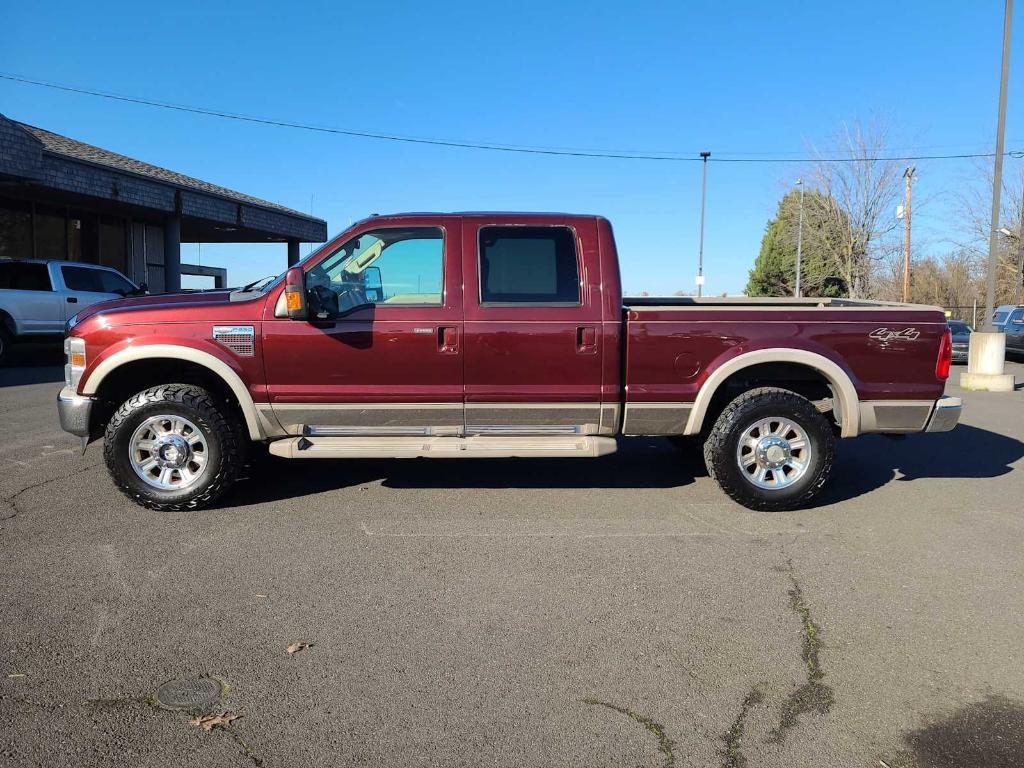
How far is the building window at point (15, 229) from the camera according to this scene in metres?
18.0

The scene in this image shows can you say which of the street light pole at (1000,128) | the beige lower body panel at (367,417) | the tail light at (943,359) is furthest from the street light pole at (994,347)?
the beige lower body panel at (367,417)

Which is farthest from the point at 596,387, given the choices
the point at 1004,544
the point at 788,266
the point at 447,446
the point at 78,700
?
the point at 788,266

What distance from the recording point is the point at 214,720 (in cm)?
281

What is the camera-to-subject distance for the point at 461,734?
2.75m

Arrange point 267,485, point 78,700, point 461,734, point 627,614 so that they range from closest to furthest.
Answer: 1. point 461,734
2. point 78,700
3. point 627,614
4. point 267,485

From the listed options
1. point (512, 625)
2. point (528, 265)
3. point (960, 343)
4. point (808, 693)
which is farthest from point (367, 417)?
point (960, 343)

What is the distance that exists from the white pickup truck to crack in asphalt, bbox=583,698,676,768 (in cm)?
1303

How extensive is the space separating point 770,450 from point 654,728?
313cm

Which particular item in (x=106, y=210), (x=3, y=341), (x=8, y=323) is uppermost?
(x=106, y=210)

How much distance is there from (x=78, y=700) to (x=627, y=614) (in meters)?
2.39

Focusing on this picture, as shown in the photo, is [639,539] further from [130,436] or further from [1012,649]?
[130,436]

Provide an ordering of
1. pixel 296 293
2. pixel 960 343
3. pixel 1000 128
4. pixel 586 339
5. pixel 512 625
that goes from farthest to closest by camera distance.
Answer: pixel 960 343 < pixel 1000 128 < pixel 586 339 < pixel 296 293 < pixel 512 625

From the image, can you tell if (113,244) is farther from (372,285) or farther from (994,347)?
(994,347)

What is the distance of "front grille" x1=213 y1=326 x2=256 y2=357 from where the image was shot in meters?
5.30
